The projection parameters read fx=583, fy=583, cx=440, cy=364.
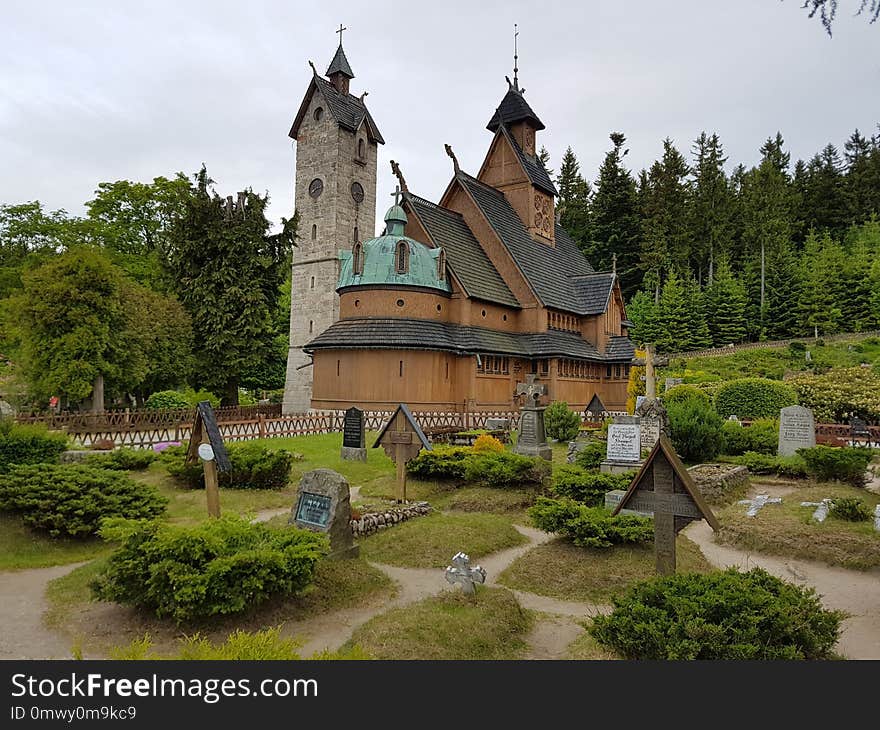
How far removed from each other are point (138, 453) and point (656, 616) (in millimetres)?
15075

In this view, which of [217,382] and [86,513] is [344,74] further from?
[86,513]

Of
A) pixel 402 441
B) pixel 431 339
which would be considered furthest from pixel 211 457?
pixel 431 339

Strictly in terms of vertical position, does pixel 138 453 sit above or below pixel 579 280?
below

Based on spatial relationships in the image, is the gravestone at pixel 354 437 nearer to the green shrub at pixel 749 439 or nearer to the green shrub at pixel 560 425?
the green shrub at pixel 560 425

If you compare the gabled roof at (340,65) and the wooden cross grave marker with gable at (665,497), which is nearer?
the wooden cross grave marker with gable at (665,497)

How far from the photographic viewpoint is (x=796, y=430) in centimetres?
1877

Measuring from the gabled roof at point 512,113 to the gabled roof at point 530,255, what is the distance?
546 cm

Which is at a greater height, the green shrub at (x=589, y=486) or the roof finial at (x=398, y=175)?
the roof finial at (x=398, y=175)

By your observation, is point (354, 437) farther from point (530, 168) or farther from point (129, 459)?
point (530, 168)

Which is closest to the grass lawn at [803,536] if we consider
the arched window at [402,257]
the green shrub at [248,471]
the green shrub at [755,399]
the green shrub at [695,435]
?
the green shrub at [695,435]

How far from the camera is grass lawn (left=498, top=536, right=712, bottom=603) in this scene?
8.28m

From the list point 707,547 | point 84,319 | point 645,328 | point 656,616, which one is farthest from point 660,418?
point 645,328

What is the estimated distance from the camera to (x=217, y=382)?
35.0 meters

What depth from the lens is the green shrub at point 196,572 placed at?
6.43 metres
